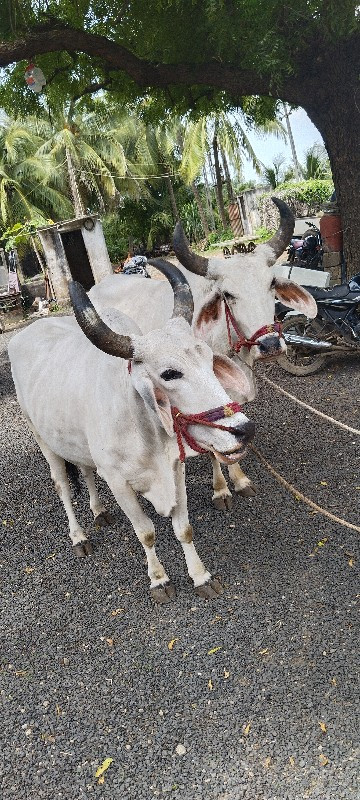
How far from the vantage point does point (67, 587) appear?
441 cm

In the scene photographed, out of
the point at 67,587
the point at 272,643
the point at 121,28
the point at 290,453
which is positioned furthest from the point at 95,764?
the point at 121,28

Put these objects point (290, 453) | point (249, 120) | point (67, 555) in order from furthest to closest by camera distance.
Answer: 1. point (249, 120)
2. point (290, 453)
3. point (67, 555)

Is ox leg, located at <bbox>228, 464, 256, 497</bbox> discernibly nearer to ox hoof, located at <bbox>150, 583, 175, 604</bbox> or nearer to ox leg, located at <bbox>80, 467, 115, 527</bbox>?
ox leg, located at <bbox>80, 467, 115, 527</bbox>

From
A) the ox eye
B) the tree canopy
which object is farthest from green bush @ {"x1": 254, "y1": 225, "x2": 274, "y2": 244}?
the ox eye

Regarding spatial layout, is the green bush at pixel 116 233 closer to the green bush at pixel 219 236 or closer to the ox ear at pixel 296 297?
the green bush at pixel 219 236

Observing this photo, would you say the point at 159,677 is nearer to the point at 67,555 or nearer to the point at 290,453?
the point at 67,555

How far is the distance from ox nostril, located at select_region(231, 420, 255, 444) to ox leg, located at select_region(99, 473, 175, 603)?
3.58ft

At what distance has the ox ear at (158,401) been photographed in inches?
113

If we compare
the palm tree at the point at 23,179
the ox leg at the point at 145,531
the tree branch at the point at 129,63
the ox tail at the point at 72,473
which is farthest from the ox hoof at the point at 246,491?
the palm tree at the point at 23,179

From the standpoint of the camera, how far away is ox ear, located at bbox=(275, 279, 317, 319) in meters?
4.52

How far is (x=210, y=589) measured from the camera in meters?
3.88

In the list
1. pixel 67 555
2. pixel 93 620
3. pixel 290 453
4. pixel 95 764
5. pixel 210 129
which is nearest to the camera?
pixel 95 764

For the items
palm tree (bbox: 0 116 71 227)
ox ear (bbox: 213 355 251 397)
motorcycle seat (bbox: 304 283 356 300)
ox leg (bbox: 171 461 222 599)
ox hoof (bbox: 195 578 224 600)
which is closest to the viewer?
ox ear (bbox: 213 355 251 397)

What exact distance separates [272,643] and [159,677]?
2.11ft
